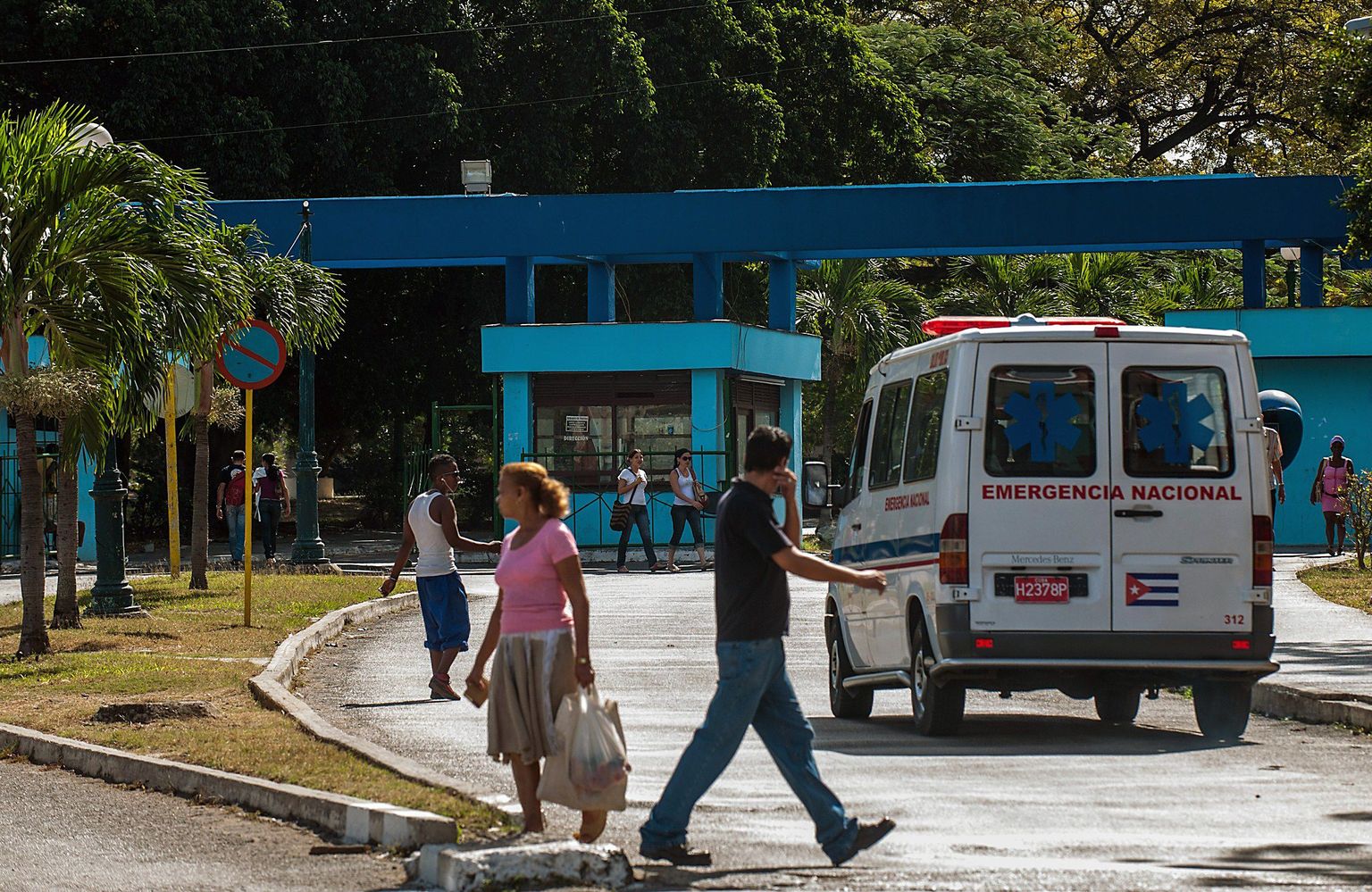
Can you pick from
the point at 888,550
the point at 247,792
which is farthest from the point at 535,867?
the point at 888,550

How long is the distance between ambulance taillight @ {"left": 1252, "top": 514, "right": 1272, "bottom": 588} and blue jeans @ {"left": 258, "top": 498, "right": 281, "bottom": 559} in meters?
20.1

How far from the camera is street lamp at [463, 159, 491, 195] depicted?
112 feet

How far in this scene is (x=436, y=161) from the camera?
41.8m

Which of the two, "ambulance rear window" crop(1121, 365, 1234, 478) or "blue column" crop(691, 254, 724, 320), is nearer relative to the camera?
"ambulance rear window" crop(1121, 365, 1234, 478)

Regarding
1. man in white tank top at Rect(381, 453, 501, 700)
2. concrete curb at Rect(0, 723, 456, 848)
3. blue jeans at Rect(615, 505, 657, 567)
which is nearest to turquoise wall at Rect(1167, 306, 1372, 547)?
blue jeans at Rect(615, 505, 657, 567)

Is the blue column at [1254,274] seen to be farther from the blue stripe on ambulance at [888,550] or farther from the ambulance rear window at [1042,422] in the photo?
the ambulance rear window at [1042,422]

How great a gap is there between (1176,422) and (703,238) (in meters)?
22.6

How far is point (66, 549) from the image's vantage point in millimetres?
16984

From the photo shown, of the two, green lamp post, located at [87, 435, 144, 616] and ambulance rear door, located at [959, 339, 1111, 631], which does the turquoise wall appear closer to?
green lamp post, located at [87, 435, 144, 616]

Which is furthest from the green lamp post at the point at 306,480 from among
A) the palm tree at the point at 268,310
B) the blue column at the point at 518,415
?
the blue column at the point at 518,415

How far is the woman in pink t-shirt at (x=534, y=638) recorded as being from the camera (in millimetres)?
7672

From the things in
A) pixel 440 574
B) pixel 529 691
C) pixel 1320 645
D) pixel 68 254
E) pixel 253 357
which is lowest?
pixel 1320 645

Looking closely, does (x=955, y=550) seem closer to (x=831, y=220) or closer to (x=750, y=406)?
(x=831, y=220)

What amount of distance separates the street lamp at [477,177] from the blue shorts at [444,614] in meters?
21.1
